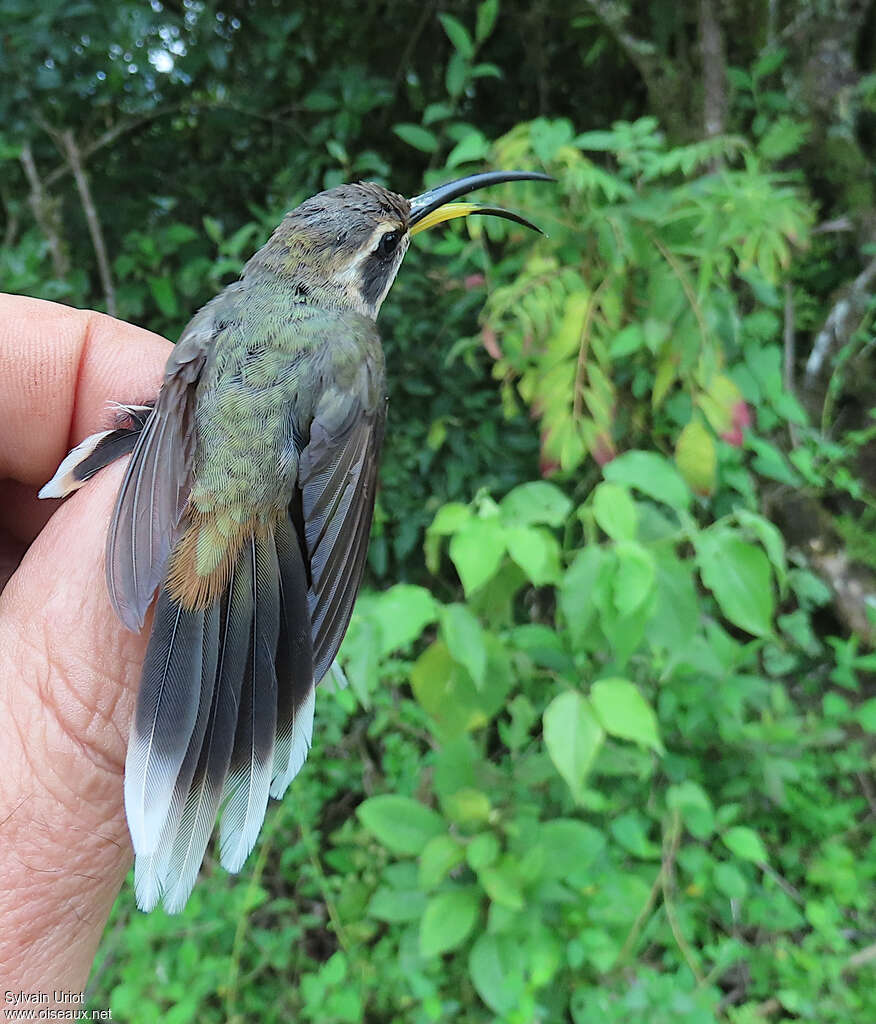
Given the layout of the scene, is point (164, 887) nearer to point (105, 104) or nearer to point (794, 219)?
point (794, 219)

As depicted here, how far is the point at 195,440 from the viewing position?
1.35m

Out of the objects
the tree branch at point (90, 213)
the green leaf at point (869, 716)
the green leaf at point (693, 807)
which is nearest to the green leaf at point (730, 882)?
the green leaf at point (693, 807)

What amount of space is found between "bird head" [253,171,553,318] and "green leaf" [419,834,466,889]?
3.83ft

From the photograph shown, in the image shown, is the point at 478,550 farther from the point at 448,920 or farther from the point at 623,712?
the point at 448,920

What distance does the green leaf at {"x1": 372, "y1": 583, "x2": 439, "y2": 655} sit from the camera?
1.47 metres

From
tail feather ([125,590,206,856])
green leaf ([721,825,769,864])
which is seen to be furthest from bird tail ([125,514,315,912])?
green leaf ([721,825,769,864])

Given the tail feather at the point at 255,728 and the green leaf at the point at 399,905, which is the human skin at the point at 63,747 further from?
the green leaf at the point at 399,905

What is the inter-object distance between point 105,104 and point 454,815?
273cm

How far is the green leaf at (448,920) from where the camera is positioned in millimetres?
1553

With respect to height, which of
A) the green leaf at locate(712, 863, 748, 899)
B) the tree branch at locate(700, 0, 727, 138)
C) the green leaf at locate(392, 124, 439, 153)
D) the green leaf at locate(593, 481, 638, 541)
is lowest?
the green leaf at locate(712, 863, 748, 899)

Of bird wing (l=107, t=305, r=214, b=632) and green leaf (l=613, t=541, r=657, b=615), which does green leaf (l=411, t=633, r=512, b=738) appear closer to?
green leaf (l=613, t=541, r=657, b=615)

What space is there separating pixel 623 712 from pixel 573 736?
0.34ft

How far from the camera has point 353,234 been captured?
5.60ft

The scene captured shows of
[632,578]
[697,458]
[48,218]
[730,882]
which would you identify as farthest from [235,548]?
[48,218]
